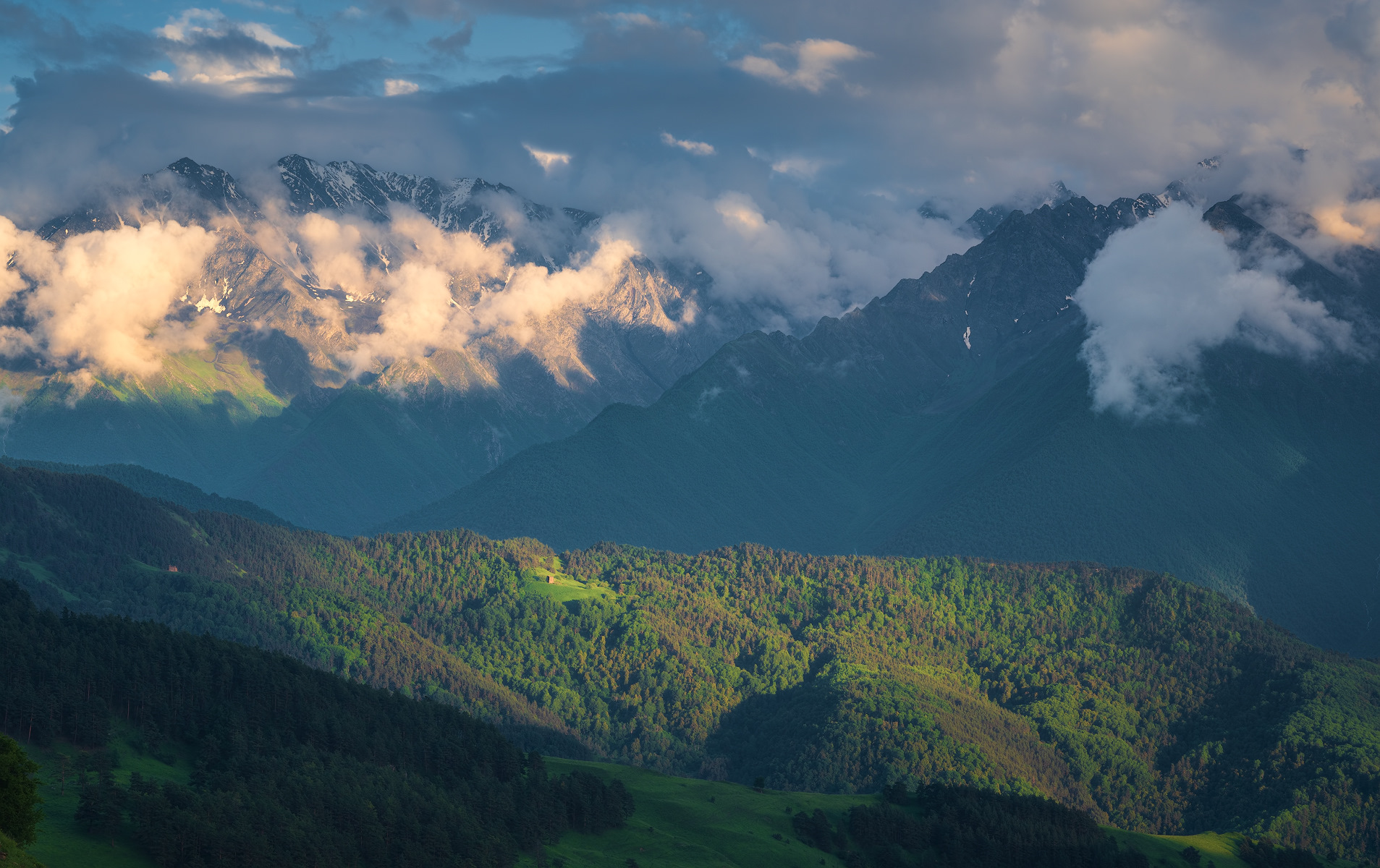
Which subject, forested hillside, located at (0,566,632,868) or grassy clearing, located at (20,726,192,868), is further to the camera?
forested hillside, located at (0,566,632,868)

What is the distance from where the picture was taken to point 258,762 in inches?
6486

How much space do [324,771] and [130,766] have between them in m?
22.5

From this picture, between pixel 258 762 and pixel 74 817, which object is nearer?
pixel 74 817

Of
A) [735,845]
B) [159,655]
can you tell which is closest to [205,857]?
[159,655]

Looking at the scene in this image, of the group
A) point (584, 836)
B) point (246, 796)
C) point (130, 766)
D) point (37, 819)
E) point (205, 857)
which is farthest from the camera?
point (584, 836)

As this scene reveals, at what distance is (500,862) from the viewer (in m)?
164

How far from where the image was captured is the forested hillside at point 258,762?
142000 mm

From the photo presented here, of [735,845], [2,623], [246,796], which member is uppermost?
[2,623]

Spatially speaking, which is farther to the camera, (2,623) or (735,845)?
(735,845)

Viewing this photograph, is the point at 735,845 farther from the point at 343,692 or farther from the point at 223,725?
the point at 223,725

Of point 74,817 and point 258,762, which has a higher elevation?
point 258,762

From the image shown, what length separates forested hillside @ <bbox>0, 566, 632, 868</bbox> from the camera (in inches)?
5591

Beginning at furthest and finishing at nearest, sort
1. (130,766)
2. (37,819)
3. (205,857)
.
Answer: (130,766), (205,857), (37,819)

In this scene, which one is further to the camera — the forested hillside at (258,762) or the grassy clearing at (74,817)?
the forested hillside at (258,762)
